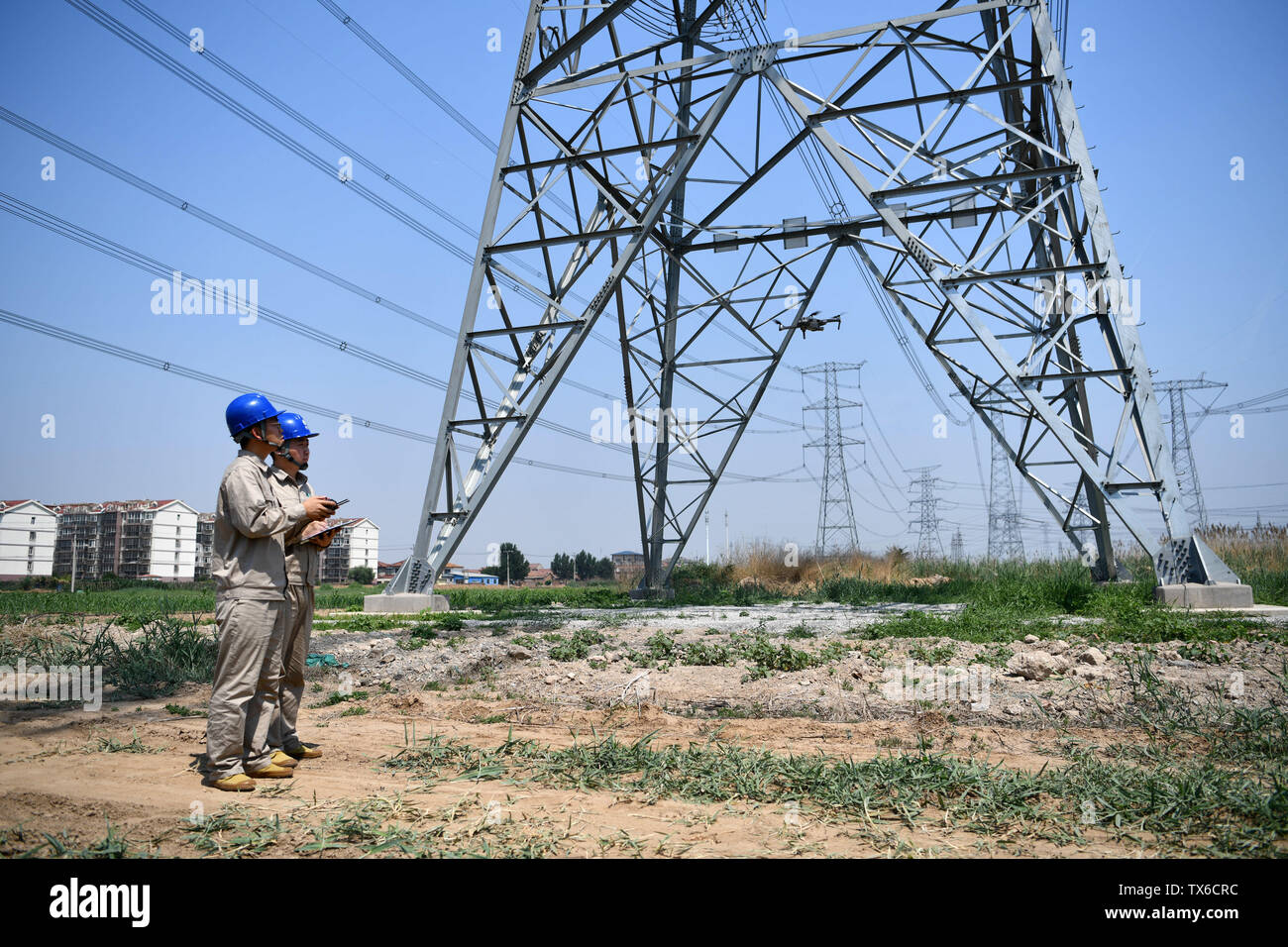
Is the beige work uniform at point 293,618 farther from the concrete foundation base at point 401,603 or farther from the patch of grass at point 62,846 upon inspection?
the concrete foundation base at point 401,603

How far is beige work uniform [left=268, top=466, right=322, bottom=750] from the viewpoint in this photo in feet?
15.2

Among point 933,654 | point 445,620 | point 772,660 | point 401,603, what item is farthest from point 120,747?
point 401,603

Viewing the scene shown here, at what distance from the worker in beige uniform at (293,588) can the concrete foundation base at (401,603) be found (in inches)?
307

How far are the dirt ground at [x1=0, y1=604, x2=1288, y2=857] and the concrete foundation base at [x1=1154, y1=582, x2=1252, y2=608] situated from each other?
3.20 metres

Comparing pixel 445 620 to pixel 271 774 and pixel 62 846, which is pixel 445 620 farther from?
pixel 62 846

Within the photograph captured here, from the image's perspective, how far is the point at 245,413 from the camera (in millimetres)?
4531

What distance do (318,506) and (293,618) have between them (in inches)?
31.4

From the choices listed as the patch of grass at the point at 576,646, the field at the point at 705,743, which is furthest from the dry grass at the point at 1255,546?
the patch of grass at the point at 576,646

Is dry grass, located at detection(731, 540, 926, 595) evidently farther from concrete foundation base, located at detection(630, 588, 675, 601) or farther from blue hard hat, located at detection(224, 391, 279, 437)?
blue hard hat, located at detection(224, 391, 279, 437)

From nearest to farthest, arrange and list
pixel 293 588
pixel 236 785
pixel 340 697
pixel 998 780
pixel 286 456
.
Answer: pixel 998 780
pixel 236 785
pixel 293 588
pixel 286 456
pixel 340 697

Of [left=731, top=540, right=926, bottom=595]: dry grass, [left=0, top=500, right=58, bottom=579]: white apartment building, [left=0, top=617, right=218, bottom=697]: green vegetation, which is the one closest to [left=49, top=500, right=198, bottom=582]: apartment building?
[left=0, top=500, right=58, bottom=579]: white apartment building
